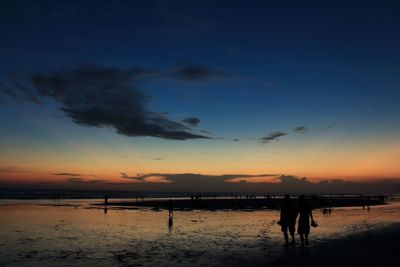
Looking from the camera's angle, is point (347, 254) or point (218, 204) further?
point (218, 204)

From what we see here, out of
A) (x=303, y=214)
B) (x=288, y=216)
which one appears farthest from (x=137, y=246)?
(x=303, y=214)

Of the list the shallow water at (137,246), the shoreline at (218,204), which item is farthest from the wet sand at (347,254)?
the shoreline at (218,204)

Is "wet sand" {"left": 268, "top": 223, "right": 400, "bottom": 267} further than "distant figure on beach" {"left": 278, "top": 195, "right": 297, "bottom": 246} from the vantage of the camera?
Answer: No

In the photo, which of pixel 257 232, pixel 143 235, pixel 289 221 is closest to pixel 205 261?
pixel 289 221

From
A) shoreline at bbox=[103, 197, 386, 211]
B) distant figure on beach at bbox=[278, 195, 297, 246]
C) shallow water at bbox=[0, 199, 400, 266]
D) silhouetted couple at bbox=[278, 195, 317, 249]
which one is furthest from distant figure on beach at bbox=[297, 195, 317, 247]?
shoreline at bbox=[103, 197, 386, 211]

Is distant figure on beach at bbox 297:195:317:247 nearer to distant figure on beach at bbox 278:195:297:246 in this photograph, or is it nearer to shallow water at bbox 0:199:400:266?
distant figure on beach at bbox 278:195:297:246

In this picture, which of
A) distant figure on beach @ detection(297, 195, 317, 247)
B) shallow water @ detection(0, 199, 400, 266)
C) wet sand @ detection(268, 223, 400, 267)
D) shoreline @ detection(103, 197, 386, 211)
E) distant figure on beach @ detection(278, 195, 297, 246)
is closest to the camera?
wet sand @ detection(268, 223, 400, 267)

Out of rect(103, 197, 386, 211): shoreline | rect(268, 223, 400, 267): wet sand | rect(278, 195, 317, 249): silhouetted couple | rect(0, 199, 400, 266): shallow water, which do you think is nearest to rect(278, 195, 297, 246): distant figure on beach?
rect(278, 195, 317, 249): silhouetted couple

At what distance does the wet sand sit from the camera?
16.1m

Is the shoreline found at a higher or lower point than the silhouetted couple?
lower

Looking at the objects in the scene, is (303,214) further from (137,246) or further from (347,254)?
(137,246)

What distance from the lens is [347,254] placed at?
1834 cm

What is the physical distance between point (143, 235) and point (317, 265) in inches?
550

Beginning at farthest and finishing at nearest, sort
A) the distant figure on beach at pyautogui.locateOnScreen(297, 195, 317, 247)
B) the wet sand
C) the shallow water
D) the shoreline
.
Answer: the shoreline < the distant figure on beach at pyautogui.locateOnScreen(297, 195, 317, 247) < the shallow water < the wet sand
